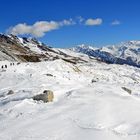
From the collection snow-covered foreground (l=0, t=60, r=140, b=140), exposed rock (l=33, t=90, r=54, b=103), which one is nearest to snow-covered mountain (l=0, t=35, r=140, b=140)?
snow-covered foreground (l=0, t=60, r=140, b=140)

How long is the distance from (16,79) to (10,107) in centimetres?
1565

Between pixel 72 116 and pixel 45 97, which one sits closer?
pixel 72 116

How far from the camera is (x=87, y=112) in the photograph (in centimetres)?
1939

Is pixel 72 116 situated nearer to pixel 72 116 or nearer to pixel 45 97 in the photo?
pixel 72 116

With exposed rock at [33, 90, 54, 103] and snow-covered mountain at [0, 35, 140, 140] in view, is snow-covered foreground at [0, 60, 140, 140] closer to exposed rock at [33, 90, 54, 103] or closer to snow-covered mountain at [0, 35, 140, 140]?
snow-covered mountain at [0, 35, 140, 140]

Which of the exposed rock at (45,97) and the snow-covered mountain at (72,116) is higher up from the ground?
the exposed rock at (45,97)

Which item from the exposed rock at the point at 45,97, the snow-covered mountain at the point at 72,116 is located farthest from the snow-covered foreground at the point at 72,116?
the exposed rock at the point at 45,97

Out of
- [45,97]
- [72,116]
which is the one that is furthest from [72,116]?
[45,97]

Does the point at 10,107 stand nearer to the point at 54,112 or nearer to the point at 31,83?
the point at 54,112

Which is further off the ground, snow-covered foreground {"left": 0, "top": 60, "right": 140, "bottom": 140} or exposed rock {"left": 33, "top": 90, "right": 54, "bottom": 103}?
exposed rock {"left": 33, "top": 90, "right": 54, "bottom": 103}

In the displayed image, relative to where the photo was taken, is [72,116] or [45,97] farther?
[45,97]

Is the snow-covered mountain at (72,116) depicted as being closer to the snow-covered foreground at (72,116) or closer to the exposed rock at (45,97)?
the snow-covered foreground at (72,116)

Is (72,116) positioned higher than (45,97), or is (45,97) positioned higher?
(45,97)

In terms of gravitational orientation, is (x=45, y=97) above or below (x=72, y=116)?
above
